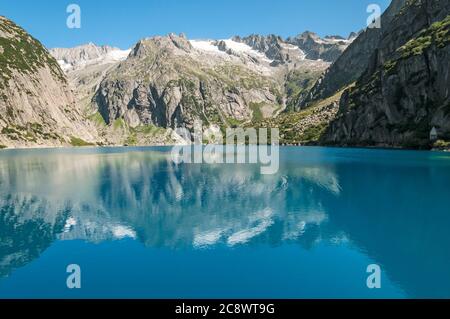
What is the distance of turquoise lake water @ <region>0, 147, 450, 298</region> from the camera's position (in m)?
22.8

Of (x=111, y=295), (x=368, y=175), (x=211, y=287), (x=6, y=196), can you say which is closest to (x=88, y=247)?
(x=111, y=295)

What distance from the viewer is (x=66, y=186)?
65.9 metres

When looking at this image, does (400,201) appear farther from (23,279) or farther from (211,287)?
(23,279)

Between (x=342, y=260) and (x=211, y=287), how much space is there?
1110 centimetres

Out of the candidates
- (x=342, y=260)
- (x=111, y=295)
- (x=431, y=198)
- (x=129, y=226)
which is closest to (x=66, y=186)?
(x=129, y=226)

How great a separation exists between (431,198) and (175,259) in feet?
132

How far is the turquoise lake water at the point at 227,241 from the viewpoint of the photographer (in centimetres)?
2283

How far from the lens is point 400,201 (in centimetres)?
4922

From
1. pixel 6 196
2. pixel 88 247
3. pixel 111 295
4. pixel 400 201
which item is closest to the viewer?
pixel 111 295

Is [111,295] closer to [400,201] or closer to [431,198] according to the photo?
[400,201]

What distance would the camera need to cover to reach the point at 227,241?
32750 millimetres

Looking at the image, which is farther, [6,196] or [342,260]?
[6,196]
